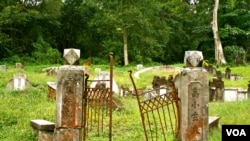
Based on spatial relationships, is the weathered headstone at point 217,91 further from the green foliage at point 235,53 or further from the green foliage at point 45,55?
the green foliage at point 45,55

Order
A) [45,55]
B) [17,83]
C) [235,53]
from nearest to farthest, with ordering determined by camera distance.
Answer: [17,83] → [45,55] → [235,53]

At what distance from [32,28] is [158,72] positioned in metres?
15.6

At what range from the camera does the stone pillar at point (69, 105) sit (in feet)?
20.7

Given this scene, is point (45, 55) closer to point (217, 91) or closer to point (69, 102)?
point (217, 91)

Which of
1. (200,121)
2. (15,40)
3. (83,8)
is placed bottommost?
(200,121)

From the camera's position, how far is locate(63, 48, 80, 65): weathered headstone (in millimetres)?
6363

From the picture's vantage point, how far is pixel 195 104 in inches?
247

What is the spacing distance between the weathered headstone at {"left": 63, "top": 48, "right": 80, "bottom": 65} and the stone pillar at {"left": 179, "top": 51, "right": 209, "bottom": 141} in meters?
1.61

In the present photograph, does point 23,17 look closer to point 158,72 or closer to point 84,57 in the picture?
point 84,57

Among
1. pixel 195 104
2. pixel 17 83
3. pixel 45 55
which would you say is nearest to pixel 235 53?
pixel 45 55

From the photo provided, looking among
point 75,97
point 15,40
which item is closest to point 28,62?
point 15,40

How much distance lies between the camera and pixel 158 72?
23969 mm

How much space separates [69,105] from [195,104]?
181 cm

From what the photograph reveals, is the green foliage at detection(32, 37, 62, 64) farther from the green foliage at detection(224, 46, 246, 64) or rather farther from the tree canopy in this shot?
the green foliage at detection(224, 46, 246, 64)
